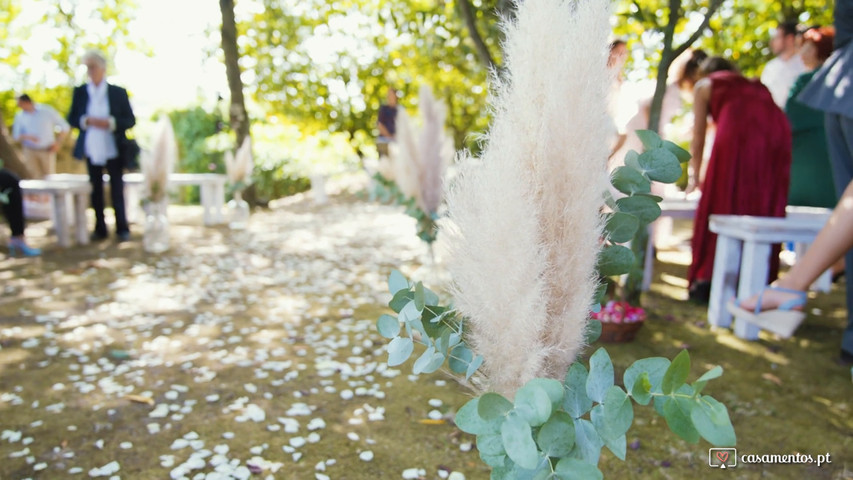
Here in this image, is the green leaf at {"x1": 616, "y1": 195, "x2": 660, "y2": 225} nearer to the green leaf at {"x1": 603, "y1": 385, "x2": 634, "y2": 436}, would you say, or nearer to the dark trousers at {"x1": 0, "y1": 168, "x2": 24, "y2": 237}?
the green leaf at {"x1": 603, "y1": 385, "x2": 634, "y2": 436}

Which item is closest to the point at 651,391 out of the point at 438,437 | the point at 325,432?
the point at 438,437

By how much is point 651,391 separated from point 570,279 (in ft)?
0.58

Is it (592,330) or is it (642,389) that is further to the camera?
(592,330)

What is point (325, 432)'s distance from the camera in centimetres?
183

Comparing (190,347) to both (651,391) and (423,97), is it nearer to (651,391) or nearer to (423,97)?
(423,97)

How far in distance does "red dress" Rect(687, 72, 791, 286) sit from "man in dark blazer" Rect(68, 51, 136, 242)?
15.7 feet

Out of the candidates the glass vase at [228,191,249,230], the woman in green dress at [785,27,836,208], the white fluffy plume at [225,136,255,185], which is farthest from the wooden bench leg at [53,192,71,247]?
the woman in green dress at [785,27,836,208]

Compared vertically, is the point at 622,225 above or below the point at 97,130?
below

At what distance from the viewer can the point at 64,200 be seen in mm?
4914

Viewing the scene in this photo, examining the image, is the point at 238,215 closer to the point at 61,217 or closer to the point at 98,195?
the point at 98,195

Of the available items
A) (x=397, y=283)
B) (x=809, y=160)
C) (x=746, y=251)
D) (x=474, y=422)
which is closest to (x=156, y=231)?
(x=746, y=251)

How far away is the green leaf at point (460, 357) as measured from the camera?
2.76 ft

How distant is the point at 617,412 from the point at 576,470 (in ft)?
0.28

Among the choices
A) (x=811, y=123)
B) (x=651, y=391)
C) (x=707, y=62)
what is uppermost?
(x=707, y=62)
